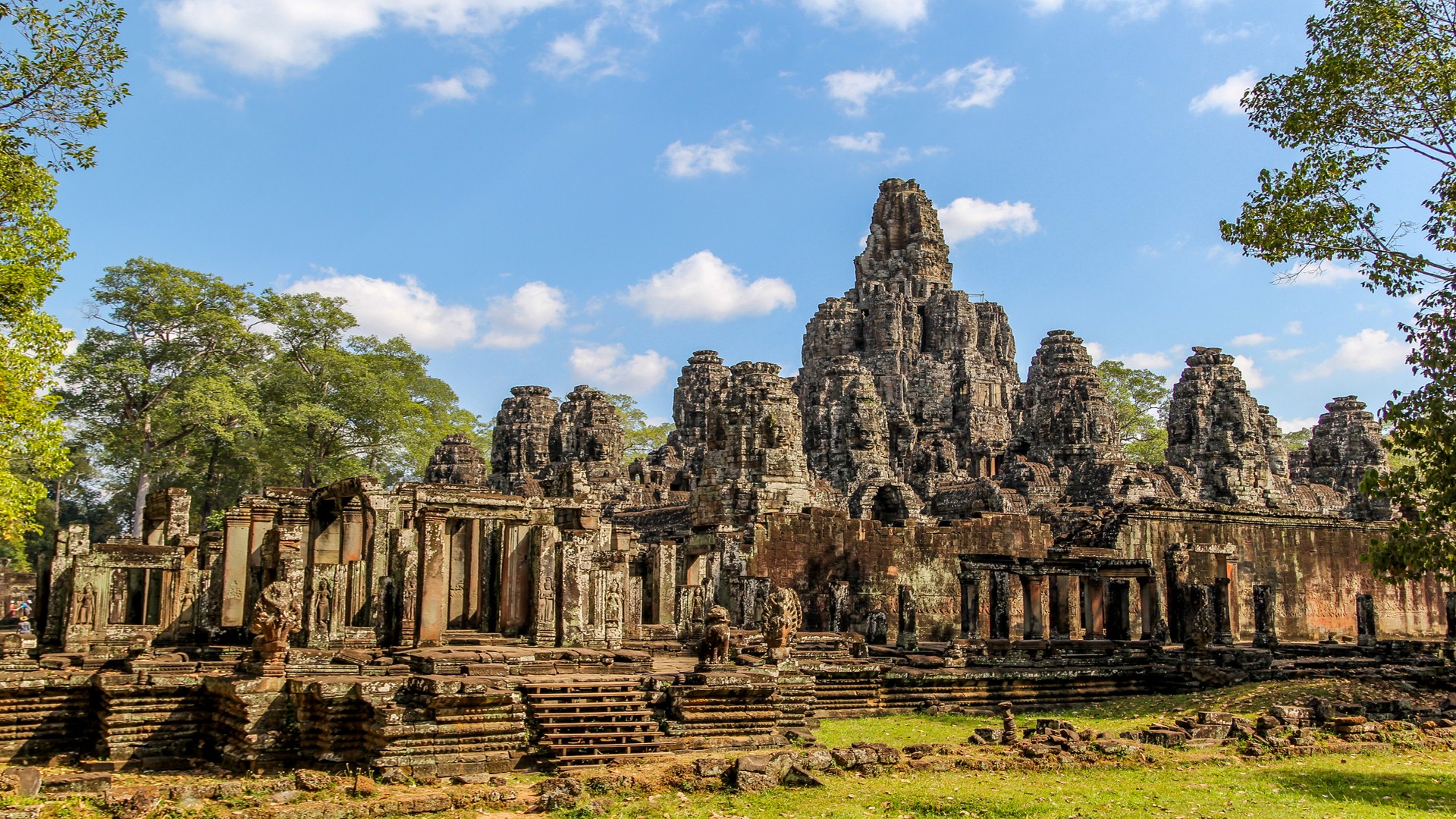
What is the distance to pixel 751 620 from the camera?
2441 cm

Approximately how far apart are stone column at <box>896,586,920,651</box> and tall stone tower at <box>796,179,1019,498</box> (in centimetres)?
2833

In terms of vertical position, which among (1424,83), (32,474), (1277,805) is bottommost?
(1277,805)

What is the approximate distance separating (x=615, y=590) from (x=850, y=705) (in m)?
3.57

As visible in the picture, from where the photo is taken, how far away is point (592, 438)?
4784 centimetres

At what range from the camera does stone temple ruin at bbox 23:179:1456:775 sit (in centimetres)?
1240

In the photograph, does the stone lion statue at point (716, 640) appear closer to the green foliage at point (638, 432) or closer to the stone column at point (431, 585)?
the stone column at point (431, 585)

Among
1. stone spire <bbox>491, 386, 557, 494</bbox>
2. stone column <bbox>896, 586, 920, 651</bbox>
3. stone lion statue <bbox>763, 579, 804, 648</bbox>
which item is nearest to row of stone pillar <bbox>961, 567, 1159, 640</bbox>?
stone column <bbox>896, 586, 920, 651</bbox>

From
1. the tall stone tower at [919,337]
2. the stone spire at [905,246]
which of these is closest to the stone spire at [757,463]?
the tall stone tower at [919,337]

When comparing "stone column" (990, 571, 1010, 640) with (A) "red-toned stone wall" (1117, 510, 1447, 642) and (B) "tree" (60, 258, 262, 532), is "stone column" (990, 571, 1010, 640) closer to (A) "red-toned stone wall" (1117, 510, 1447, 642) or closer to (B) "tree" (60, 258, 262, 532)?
(A) "red-toned stone wall" (1117, 510, 1447, 642)

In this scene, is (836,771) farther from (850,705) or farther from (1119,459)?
(1119,459)

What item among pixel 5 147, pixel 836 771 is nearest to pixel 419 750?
pixel 836 771

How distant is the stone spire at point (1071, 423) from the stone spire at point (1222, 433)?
8.24 ft

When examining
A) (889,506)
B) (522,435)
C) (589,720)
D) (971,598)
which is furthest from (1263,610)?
(522,435)

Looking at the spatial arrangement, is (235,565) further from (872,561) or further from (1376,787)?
(1376,787)
